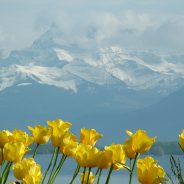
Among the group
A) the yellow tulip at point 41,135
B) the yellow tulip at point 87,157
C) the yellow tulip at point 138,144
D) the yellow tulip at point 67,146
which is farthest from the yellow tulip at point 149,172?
the yellow tulip at point 41,135

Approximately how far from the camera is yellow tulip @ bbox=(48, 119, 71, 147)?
423 cm

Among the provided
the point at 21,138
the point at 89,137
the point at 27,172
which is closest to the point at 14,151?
the point at 27,172

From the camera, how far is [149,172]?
384 cm

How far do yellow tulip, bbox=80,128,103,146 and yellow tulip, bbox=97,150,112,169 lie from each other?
332mm

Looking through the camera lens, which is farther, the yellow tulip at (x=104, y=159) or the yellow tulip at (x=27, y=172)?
the yellow tulip at (x=104, y=159)

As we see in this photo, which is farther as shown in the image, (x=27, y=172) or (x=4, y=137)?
(x=4, y=137)

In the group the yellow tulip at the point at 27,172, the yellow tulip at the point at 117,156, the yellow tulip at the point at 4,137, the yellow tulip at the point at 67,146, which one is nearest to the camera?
the yellow tulip at the point at 27,172

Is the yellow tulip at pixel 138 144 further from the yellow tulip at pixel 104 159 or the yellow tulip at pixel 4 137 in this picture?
the yellow tulip at pixel 4 137

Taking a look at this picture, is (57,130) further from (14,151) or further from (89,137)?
(14,151)

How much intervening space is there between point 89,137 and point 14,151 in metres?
0.66

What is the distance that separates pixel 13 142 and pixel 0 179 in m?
0.45

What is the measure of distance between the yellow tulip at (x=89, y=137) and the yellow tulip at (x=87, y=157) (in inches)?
14.1

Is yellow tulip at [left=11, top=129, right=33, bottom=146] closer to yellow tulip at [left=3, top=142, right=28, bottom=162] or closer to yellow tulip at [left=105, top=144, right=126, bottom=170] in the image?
yellow tulip at [left=3, top=142, right=28, bottom=162]

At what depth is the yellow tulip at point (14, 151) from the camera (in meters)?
3.88
